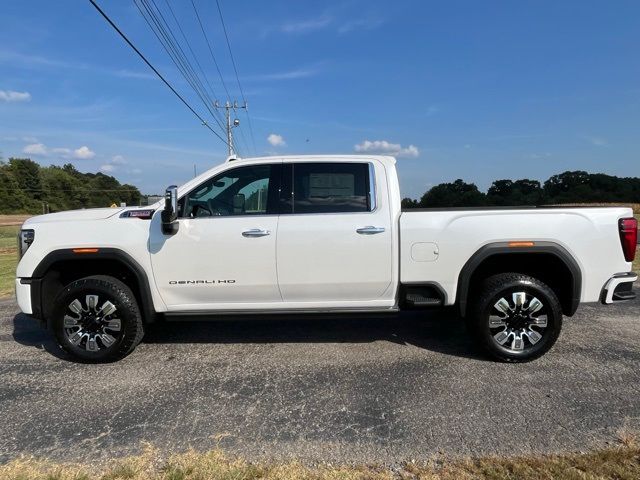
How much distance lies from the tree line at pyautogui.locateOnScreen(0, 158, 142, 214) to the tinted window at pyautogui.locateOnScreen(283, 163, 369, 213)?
84.9m

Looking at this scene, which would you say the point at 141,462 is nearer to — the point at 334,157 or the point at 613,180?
the point at 334,157

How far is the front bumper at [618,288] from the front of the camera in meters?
4.14

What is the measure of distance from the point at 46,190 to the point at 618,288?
10617 cm

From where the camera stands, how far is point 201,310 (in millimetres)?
4363

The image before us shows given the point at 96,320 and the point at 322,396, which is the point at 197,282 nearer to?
the point at 96,320

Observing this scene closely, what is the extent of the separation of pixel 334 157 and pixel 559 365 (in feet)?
9.38

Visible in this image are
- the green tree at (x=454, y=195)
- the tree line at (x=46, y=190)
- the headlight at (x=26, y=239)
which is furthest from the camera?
the tree line at (x=46, y=190)

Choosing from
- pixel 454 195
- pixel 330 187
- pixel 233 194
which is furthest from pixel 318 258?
pixel 454 195

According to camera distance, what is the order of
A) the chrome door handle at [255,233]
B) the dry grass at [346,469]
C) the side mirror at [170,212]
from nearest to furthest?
the dry grass at [346,469]
the side mirror at [170,212]
the chrome door handle at [255,233]

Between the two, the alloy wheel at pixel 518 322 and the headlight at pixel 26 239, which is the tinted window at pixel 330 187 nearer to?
the alloy wheel at pixel 518 322

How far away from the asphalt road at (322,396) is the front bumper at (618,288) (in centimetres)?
60

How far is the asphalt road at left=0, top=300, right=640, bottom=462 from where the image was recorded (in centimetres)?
302

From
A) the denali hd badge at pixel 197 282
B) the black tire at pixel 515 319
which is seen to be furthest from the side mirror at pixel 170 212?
the black tire at pixel 515 319

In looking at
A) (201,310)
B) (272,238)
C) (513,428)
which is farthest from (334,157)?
(513,428)
